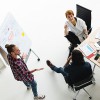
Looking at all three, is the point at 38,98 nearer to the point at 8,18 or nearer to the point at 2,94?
the point at 2,94

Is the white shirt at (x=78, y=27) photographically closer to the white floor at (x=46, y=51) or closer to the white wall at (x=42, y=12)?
the white floor at (x=46, y=51)

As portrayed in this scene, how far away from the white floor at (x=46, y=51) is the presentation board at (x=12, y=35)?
2.01 ft

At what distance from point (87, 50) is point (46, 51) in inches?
59.4

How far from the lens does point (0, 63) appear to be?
470cm

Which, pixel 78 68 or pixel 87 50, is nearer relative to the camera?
pixel 78 68

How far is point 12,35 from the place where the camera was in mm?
3988

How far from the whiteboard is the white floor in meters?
0.61

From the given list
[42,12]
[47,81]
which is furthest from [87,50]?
[42,12]

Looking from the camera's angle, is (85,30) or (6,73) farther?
(6,73)

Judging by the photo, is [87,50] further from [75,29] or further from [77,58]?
[75,29]

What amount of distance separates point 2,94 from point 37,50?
1.30m

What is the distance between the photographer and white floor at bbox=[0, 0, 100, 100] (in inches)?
157

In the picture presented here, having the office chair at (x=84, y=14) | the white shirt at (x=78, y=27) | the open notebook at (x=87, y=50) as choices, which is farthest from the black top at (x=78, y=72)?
the office chair at (x=84, y=14)

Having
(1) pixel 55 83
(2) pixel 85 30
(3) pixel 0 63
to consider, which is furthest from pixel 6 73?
(2) pixel 85 30
